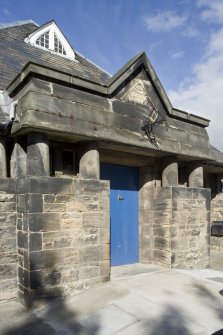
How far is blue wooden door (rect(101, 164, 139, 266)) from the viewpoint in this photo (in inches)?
264

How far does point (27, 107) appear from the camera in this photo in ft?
15.4

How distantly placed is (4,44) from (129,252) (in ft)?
20.0

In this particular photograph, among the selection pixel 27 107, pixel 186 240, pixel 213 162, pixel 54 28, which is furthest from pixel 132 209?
pixel 54 28

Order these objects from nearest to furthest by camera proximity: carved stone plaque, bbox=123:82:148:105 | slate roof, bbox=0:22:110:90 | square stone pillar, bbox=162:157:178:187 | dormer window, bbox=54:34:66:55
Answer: carved stone plaque, bbox=123:82:148:105, slate roof, bbox=0:22:110:90, square stone pillar, bbox=162:157:178:187, dormer window, bbox=54:34:66:55

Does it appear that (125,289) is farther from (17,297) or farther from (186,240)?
(186,240)

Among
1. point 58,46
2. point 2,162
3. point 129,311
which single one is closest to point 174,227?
point 129,311

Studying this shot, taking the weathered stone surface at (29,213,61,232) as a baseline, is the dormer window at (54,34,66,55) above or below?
above

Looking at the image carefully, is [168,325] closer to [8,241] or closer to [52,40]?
[8,241]

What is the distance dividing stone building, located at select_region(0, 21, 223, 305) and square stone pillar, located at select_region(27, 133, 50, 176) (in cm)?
2

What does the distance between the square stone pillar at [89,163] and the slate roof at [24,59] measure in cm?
175

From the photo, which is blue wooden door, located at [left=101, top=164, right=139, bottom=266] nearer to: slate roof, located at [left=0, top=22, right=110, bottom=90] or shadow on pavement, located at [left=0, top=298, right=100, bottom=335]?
slate roof, located at [left=0, top=22, right=110, bottom=90]

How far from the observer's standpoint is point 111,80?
580 cm

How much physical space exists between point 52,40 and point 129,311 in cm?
826

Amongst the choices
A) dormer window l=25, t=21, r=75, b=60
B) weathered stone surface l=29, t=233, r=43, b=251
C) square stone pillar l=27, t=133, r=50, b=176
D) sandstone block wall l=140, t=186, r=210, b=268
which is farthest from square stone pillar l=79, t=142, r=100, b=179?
dormer window l=25, t=21, r=75, b=60
